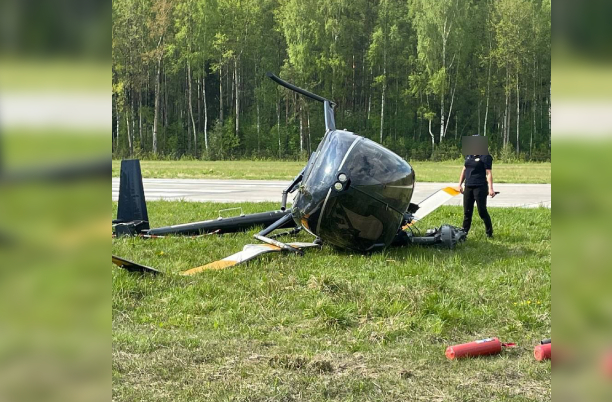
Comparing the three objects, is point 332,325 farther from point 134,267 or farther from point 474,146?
point 474,146

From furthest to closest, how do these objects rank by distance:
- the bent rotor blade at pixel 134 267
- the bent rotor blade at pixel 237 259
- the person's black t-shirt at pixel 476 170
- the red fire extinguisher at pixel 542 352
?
the person's black t-shirt at pixel 476 170
the bent rotor blade at pixel 237 259
the bent rotor blade at pixel 134 267
the red fire extinguisher at pixel 542 352

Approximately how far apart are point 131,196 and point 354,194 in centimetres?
468

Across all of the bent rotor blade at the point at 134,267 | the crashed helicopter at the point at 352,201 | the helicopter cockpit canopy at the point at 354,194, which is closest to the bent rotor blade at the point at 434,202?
the crashed helicopter at the point at 352,201

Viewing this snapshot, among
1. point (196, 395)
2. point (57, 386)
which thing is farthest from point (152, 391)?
point (57, 386)

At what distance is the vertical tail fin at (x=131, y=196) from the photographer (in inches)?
412

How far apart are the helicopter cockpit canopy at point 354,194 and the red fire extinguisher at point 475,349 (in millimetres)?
3441

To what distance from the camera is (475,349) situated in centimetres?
471

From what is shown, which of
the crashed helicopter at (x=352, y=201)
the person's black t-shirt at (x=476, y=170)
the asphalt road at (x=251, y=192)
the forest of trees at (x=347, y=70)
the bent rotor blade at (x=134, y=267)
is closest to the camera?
the bent rotor blade at (x=134, y=267)

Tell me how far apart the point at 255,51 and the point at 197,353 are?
171ft

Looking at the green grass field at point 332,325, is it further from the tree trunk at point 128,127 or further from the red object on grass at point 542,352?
the tree trunk at point 128,127

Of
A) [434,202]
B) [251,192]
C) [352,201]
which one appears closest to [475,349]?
[352,201]

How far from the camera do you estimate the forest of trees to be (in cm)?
4941

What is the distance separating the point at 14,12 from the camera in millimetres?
841

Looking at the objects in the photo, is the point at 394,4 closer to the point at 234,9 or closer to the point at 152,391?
the point at 234,9
